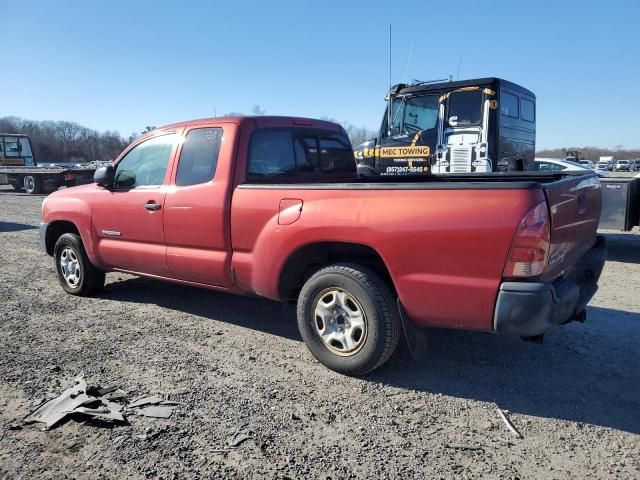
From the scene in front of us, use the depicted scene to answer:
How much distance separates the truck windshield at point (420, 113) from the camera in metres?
8.90

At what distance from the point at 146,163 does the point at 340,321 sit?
8.79 feet

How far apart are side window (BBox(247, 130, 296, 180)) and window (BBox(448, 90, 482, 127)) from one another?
4.94 meters

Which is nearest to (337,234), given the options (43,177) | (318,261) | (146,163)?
(318,261)

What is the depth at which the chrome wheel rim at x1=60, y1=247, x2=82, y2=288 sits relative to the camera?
5723 millimetres

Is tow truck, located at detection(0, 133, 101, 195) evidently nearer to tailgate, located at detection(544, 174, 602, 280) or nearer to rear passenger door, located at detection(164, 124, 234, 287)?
rear passenger door, located at detection(164, 124, 234, 287)

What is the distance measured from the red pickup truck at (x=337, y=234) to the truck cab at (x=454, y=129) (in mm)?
3831

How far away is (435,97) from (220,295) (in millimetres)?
5426

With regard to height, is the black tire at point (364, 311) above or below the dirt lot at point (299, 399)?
above

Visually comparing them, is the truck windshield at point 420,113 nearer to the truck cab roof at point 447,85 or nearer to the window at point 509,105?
the truck cab roof at point 447,85

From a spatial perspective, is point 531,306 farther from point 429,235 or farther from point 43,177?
point 43,177

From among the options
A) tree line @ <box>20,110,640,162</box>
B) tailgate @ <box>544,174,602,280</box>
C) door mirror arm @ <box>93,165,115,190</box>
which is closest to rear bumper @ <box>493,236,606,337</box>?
tailgate @ <box>544,174,602,280</box>

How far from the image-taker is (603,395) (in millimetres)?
3330

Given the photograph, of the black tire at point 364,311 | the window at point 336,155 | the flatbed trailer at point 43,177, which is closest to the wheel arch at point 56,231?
the window at point 336,155

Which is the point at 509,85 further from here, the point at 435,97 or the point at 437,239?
the point at 437,239
